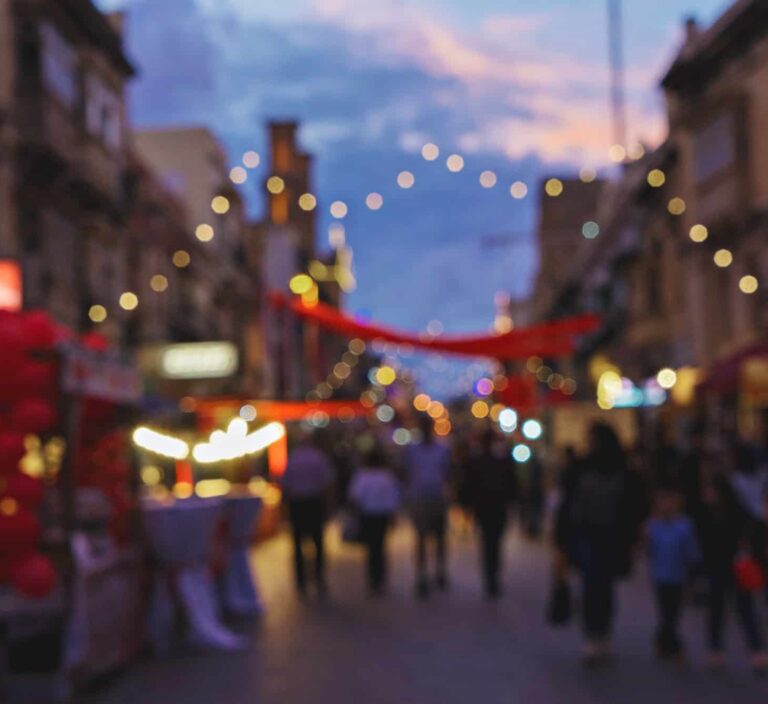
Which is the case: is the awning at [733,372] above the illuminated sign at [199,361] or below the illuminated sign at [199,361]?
below

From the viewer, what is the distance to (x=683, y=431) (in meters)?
36.9

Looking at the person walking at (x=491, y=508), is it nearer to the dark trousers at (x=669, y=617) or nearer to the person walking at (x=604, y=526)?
the dark trousers at (x=669, y=617)

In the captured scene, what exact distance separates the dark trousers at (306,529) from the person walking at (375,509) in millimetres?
544

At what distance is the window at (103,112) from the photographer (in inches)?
1252

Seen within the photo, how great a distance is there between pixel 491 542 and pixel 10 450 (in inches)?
267

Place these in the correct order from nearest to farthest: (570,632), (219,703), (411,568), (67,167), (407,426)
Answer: (219,703)
(570,632)
(411,568)
(67,167)
(407,426)

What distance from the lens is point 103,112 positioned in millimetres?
33406

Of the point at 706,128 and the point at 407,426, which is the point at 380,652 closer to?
the point at 706,128

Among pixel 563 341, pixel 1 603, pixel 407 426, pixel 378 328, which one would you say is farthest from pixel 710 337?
pixel 407 426

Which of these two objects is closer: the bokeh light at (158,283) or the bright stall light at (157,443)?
the bright stall light at (157,443)

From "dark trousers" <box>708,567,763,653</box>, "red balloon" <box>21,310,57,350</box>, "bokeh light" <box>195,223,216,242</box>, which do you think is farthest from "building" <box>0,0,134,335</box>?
"dark trousers" <box>708,567,763,653</box>

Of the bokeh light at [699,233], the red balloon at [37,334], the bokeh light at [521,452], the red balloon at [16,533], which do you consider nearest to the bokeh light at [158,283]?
the bokeh light at [521,452]

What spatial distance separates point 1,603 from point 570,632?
15.9ft

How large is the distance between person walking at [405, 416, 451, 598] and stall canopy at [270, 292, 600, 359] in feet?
28.6
